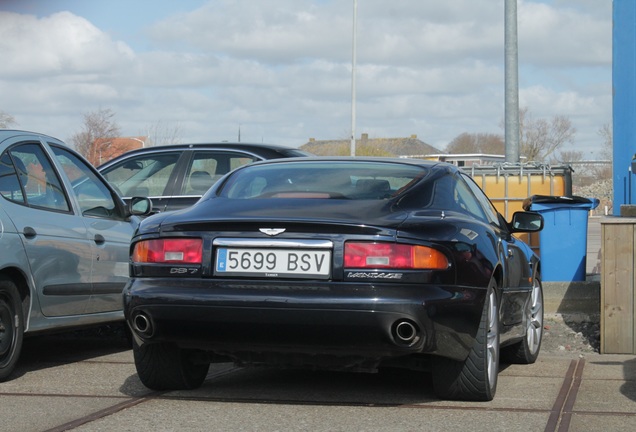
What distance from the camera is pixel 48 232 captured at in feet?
23.6

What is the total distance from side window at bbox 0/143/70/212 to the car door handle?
21 cm

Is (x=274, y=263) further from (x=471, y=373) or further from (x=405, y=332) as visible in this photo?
(x=471, y=373)

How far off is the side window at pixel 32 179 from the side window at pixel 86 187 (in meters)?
0.22

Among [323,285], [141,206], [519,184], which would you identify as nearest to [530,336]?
[323,285]

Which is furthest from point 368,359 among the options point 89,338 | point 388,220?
point 89,338

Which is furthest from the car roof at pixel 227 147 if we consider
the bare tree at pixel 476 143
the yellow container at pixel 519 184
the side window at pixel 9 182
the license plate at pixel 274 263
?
the bare tree at pixel 476 143

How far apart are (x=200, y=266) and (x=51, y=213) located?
2216 mm

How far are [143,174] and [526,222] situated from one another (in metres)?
4.44

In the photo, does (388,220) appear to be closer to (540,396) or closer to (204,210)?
(204,210)

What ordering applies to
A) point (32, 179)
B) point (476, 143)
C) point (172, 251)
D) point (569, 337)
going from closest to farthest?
point (172, 251), point (32, 179), point (569, 337), point (476, 143)

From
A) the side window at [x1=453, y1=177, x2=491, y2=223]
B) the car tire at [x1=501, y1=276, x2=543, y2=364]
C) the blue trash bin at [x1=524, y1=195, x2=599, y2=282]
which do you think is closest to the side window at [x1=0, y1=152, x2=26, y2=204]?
the side window at [x1=453, y1=177, x2=491, y2=223]

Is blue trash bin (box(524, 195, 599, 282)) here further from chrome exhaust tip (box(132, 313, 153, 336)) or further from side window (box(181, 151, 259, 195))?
chrome exhaust tip (box(132, 313, 153, 336))

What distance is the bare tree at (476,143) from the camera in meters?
114

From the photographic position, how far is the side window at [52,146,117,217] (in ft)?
26.2
